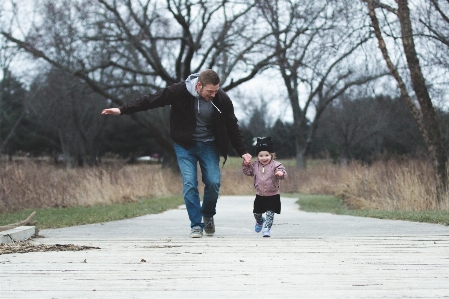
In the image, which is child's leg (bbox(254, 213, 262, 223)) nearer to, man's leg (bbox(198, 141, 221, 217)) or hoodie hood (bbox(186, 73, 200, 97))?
man's leg (bbox(198, 141, 221, 217))

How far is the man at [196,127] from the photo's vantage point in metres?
7.79

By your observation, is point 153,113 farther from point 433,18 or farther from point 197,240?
point 197,240

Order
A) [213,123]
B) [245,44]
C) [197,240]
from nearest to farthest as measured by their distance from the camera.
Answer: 1. [197,240]
2. [213,123]
3. [245,44]

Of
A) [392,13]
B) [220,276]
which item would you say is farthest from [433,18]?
[220,276]

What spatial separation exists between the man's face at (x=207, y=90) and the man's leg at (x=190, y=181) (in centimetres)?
67

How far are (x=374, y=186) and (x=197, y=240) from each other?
37.4 ft

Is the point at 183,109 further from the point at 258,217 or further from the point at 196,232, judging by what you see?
the point at 258,217

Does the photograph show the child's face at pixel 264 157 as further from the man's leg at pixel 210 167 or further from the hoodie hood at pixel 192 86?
the hoodie hood at pixel 192 86

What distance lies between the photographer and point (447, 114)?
2739cm

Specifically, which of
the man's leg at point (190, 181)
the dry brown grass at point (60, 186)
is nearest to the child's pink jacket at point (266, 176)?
the man's leg at point (190, 181)

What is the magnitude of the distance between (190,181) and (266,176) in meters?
0.92

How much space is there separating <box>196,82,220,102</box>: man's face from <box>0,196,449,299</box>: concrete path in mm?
1524

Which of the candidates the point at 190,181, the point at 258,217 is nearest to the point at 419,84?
the point at 258,217

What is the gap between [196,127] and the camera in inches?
311
